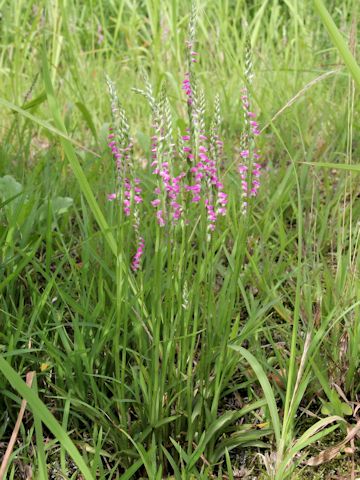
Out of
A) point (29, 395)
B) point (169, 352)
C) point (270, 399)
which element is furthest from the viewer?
point (169, 352)

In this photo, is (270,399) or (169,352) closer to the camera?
(270,399)

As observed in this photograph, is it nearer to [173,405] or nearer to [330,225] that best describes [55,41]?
[330,225]

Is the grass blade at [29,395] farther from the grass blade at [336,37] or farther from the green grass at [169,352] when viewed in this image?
the grass blade at [336,37]

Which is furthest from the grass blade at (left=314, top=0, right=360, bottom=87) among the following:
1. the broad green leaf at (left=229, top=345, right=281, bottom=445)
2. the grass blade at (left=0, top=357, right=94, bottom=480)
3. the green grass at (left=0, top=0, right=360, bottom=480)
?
the grass blade at (left=0, top=357, right=94, bottom=480)

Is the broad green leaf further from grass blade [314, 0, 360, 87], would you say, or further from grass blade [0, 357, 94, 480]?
grass blade [314, 0, 360, 87]

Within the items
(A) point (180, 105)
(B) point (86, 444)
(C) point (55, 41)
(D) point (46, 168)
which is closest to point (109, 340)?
(B) point (86, 444)

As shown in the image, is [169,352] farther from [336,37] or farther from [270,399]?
[336,37]

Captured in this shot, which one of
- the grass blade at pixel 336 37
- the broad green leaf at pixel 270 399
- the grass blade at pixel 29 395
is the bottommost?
the broad green leaf at pixel 270 399

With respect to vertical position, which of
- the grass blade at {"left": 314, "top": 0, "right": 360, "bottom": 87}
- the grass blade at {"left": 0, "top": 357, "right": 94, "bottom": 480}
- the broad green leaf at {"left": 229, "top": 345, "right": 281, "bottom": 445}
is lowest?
the broad green leaf at {"left": 229, "top": 345, "right": 281, "bottom": 445}

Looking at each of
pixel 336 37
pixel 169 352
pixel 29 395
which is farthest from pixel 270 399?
pixel 336 37

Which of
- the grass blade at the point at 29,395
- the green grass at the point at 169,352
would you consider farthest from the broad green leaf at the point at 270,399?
the grass blade at the point at 29,395

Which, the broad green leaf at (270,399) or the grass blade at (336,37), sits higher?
the grass blade at (336,37)

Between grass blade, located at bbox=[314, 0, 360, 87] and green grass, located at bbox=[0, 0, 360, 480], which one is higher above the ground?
grass blade, located at bbox=[314, 0, 360, 87]

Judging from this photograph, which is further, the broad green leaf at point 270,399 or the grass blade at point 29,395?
the broad green leaf at point 270,399
